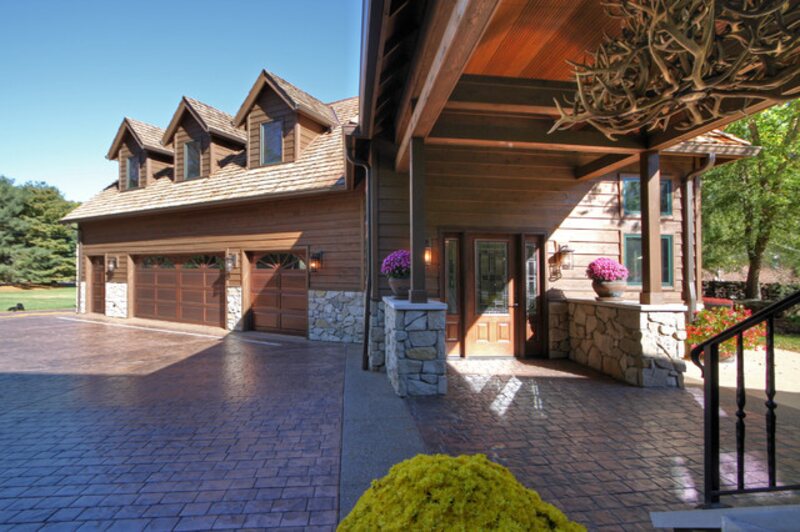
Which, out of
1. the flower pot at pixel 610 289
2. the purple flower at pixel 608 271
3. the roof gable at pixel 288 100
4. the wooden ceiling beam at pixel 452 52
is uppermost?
the roof gable at pixel 288 100

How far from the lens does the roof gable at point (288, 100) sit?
9008mm

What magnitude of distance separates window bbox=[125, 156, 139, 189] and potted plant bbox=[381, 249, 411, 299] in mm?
11381

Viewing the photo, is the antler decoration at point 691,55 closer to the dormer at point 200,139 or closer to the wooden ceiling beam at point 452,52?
the wooden ceiling beam at point 452,52

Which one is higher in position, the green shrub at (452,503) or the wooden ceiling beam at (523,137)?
the wooden ceiling beam at (523,137)

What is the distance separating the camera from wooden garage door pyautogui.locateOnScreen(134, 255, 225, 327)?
989 cm

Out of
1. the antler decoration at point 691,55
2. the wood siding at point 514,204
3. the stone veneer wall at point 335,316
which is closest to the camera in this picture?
the antler decoration at point 691,55

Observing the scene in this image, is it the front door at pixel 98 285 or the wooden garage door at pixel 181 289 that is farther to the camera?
the front door at pixel 98 285

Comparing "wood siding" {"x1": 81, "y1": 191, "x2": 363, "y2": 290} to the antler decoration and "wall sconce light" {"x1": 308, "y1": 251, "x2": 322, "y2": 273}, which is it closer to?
"wall sconce light" {"x1": 308, "y1": 251, "x2": 322, "y2": 273}

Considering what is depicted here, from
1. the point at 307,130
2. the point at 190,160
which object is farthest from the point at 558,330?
the point at 190,160

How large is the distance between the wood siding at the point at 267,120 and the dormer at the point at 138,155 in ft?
13.3

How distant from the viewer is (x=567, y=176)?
6410 mm

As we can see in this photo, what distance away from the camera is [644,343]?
466cm

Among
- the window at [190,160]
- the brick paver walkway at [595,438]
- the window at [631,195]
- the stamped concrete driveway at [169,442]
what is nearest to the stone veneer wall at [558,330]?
the brick paver walkway at [595,438]

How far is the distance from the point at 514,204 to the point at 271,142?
6.47 metres
